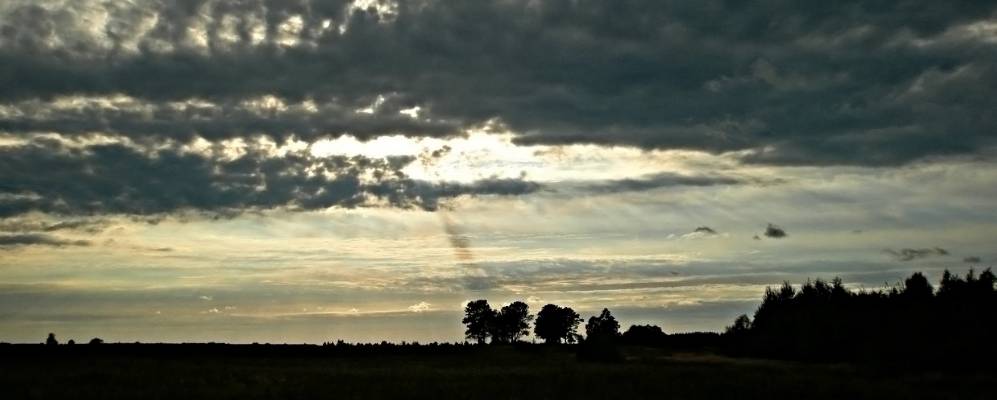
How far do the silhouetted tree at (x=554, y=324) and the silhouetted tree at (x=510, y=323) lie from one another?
3536 millimetres

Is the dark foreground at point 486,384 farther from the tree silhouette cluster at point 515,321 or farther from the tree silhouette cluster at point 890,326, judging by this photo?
the tree silhouette cluster at point 515,321

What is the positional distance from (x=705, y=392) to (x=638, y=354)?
56.8m

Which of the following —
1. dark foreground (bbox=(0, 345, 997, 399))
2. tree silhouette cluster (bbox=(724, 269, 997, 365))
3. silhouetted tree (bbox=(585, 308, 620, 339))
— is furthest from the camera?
silhouetted tree (bbox=(585, 308, 620, 339))

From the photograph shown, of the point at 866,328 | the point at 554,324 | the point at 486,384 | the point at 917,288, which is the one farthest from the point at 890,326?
the point at 554,324

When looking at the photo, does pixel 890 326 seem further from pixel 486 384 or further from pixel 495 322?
pixel 495 322

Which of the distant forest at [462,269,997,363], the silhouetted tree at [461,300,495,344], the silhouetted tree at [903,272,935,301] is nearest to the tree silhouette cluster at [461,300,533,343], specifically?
the silhouetted tree at [461,300,495,344]

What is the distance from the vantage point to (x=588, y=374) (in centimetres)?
6250

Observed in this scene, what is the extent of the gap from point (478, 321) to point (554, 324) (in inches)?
611

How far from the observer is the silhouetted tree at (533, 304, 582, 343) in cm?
18338

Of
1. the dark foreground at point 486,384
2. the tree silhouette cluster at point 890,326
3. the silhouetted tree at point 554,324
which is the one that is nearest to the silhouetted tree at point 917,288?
the tree silhouette cluster at point 890,326

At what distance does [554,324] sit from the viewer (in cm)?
A: 18388

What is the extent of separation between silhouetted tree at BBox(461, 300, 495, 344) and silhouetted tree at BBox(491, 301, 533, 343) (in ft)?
4.08

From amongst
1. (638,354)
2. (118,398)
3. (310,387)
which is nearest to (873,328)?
(638,354)

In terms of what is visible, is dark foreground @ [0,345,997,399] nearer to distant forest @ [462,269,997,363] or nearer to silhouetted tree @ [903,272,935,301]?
distant forest @ [462,269,997,363]
